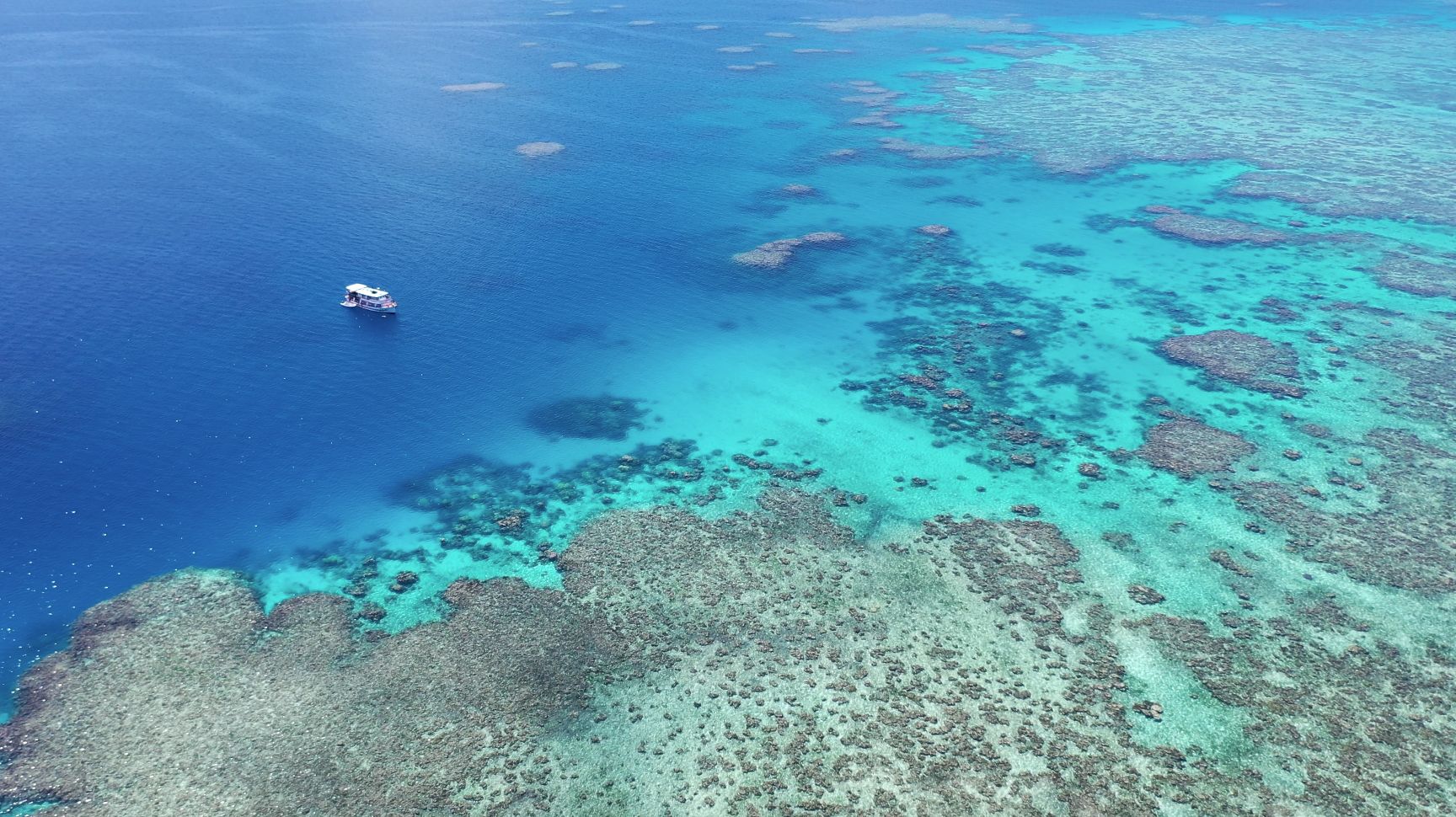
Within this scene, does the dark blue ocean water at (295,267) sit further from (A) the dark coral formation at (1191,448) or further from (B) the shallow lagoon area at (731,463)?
→ (A) the dark coral formation at (1191,448)

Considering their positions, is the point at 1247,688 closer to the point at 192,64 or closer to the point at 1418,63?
the point at 1418,63

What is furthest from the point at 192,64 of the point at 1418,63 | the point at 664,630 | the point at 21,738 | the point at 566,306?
the point at 1418,63

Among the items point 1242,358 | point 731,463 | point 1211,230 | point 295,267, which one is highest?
point 295,267

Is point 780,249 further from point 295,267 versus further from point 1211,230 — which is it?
point 295,267

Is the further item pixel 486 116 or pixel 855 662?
pixel 486 116

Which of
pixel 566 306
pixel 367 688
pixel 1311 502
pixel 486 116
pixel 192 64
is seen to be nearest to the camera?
pixel 367 688

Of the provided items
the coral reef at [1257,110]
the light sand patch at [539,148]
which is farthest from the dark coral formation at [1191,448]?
the light sand patch at [539,148]

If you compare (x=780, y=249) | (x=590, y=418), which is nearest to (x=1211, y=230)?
(x=780, y=249)
